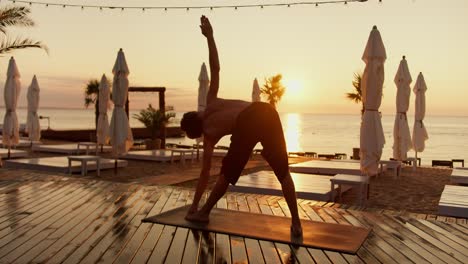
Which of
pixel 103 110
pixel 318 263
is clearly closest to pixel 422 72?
pixel 103 110

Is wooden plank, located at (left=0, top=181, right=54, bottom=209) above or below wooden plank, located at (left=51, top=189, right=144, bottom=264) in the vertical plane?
above

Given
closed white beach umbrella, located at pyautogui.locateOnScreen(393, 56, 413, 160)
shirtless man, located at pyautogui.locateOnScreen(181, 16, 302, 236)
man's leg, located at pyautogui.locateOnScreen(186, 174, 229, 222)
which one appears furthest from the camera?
closed white beach umbrella, located at pyautogui.locateOnScreen(393, 56, 413, 160)

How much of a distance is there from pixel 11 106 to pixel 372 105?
10.6 m

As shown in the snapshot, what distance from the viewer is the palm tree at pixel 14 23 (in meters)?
10.8

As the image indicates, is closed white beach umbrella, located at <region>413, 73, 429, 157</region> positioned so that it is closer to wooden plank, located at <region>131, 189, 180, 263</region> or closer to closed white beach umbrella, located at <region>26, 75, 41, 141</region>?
wooden plank, located at <region>131, 189, 180, 263</region>

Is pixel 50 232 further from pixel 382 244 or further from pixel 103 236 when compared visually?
pixel 382 244

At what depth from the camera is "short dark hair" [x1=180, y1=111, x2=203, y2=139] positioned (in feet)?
15.8

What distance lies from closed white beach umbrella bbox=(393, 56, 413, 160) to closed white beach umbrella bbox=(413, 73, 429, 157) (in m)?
0.71

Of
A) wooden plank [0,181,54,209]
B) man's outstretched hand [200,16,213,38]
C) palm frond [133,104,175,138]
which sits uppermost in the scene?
man's outstretched hand [200,16,213,38]

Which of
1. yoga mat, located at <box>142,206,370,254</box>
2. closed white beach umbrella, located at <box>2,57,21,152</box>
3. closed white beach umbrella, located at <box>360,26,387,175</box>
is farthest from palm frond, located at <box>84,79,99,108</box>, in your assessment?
yoga mat, located at <box>142,206,370,254</box>

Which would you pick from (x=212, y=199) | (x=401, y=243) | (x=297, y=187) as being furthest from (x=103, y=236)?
(x=297, y=187)

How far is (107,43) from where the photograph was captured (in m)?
13.7

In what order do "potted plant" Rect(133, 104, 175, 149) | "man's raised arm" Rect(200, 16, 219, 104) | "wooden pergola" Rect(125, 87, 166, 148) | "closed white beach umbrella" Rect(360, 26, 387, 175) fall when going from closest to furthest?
"man's raised arm" Rect(200, 16, 219, 104)
"closed white beach umbrella" Rect(360, 26, 387, 175)
"potted plant" Rect(133, 104, 175, 149)
"wooden pergola" Rect(125, 87, 166, 148)

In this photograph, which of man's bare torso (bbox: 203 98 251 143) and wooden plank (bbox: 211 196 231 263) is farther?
man's bare torso (bbox: 203 98 251 143)
